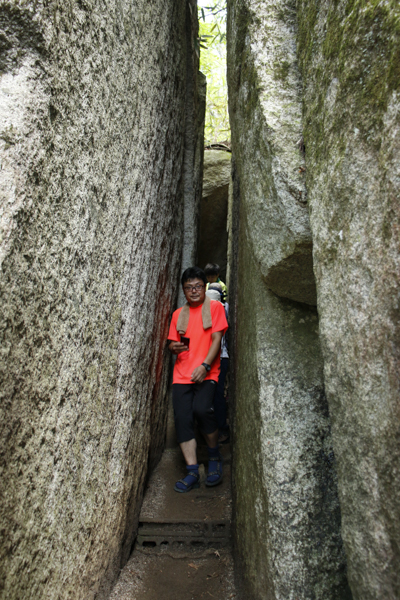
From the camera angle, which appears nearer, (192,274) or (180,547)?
(180,547)

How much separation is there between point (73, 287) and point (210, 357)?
198 centimetres

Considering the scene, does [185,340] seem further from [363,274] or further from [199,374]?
→ [363,274]

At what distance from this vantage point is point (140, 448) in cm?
298

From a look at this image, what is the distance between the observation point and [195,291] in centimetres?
388

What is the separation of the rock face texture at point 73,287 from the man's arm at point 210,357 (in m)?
0.51

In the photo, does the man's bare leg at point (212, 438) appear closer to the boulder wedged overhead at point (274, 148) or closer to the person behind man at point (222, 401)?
the person behind man at point (222, 401)

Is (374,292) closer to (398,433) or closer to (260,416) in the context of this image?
(398,433)

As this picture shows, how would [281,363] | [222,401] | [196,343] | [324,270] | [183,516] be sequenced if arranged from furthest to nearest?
[222,401] < [196,343] < [183,516] < [281,363] < [324,270]

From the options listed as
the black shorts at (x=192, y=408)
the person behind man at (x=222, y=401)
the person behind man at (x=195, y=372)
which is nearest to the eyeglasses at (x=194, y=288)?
the person behind man at (x=195, y=372)

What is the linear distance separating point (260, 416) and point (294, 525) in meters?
0.47

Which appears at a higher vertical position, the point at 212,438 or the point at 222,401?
the point at 222,401

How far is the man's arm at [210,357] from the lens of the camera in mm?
3482

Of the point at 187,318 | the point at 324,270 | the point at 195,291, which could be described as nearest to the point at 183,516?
the point at 187,318

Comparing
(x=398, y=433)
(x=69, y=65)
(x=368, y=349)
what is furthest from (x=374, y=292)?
(x=69, y=65)
